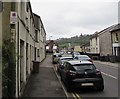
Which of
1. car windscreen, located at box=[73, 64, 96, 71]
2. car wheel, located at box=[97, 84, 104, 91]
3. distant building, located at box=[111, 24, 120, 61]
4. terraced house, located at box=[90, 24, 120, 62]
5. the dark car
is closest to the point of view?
the dark car

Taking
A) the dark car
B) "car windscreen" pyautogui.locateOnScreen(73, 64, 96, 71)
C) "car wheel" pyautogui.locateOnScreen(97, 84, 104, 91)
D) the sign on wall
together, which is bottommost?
"car wheel" pyautogui.locateOnScreen(97, 84, 104, 91)

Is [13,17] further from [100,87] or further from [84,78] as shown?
[100,87]

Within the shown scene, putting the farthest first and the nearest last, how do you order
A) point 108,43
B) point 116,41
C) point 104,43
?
point 104,43 < point 108,43 < point 116,41

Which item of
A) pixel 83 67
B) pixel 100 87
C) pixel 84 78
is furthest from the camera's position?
pixel 83 67

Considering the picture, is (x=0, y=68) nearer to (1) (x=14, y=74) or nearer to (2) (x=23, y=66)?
(1) (x=14, y=74)

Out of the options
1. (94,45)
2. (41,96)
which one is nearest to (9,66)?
(41,96)

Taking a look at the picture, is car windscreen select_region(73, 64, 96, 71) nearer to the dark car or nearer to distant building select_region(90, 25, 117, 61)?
the dark car

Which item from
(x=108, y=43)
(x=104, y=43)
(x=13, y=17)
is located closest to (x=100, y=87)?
(x=13, y=17)

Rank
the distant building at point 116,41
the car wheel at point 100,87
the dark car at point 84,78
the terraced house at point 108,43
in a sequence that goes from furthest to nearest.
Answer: the terraced house at point 108,43, the distant building at point 116,41, the car wheel at point 100,87, the dark car at point 84,78

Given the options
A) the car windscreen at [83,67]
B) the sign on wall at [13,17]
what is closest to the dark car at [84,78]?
the car windscreen at [83,67]

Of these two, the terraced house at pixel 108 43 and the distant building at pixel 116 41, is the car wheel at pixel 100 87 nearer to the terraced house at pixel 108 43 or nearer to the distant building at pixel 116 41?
the terraced house at pixel 108 43

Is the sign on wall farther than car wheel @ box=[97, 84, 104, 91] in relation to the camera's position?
No

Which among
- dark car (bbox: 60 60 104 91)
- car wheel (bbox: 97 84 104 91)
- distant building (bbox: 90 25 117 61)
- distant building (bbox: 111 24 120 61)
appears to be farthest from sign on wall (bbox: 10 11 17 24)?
distant building (bbox: 90 25 117 61)

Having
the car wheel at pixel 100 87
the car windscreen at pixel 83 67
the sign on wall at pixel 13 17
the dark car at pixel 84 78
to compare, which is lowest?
the car wheel at pixel 100 87
